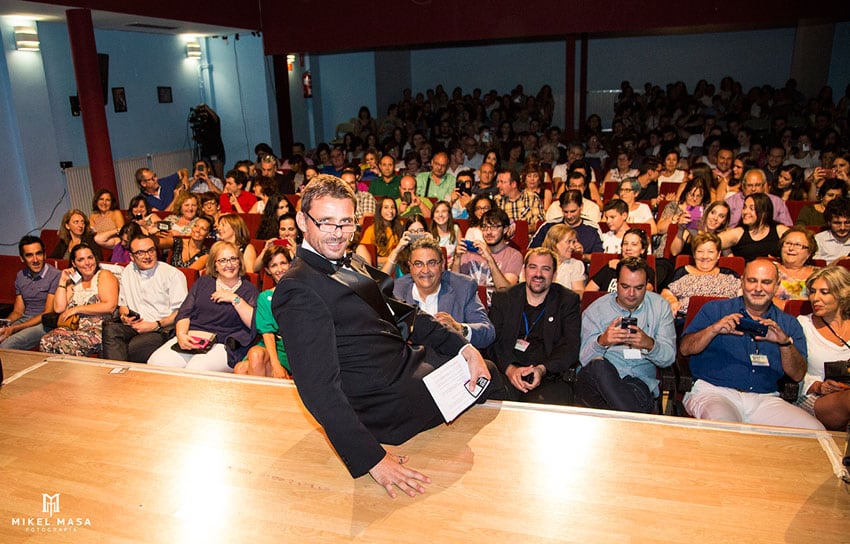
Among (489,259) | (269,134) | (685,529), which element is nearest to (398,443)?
(685,529)

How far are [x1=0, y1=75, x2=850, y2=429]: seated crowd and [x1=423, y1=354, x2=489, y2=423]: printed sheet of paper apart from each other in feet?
1.45

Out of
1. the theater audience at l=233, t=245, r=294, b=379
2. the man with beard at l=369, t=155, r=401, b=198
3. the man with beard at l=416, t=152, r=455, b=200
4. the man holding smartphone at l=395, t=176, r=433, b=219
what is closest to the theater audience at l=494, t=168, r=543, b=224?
the man holding smartphone at l=395, t=176, r=433, b=219

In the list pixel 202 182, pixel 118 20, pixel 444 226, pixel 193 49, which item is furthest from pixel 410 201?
pixel 193 49

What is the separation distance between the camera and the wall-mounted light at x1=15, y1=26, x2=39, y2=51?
740 cm

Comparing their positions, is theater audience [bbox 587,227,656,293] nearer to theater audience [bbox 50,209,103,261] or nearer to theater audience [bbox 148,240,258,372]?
theater audience [bbox 148,240,258,372]

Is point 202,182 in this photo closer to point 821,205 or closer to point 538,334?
point 538,334

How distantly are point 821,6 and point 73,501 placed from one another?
29.9 ft

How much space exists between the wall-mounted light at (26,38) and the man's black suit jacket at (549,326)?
693 centimetres

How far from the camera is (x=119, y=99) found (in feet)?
29.5

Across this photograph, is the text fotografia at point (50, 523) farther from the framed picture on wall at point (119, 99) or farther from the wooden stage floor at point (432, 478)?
the framed picture on wall at point (119, 99)

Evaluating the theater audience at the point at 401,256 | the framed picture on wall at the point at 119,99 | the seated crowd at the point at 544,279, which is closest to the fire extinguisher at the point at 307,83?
the framed picture on wall at the point at 119,99

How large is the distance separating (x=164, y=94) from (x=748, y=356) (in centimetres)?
919

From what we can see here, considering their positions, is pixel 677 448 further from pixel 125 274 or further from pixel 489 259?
pixel 125 274

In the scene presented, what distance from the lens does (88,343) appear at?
13.8 feet
